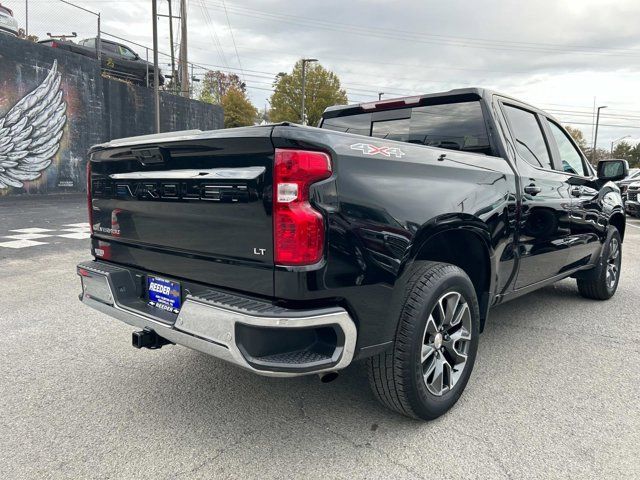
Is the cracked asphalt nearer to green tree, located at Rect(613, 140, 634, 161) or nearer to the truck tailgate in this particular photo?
the truck tailgate

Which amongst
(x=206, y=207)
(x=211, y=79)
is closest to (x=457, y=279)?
(x=206, y=207)

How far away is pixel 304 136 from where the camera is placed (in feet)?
6.75

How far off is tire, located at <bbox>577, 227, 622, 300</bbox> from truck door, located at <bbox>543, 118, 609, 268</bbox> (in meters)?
0.24

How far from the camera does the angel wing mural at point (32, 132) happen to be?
14.5m

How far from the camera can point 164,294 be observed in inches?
104

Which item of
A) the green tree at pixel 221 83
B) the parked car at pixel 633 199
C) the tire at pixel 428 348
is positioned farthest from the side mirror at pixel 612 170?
the green tree at pixel 221 83

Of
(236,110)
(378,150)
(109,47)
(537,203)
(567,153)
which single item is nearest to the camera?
(378,150)

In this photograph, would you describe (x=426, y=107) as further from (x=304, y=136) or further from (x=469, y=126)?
(x=304, y=136)

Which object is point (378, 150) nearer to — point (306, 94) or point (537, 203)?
point (537, 203)

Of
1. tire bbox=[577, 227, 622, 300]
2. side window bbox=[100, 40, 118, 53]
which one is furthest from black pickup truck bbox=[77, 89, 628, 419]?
side window bbox=[100, 40, 118, 53]

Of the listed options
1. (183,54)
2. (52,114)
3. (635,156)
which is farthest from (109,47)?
(635,156)

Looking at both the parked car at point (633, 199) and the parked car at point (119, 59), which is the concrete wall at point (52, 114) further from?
the parked car at point (633, 199)

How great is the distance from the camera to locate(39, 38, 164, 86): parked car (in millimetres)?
17188

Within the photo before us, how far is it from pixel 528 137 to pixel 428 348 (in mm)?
2083
